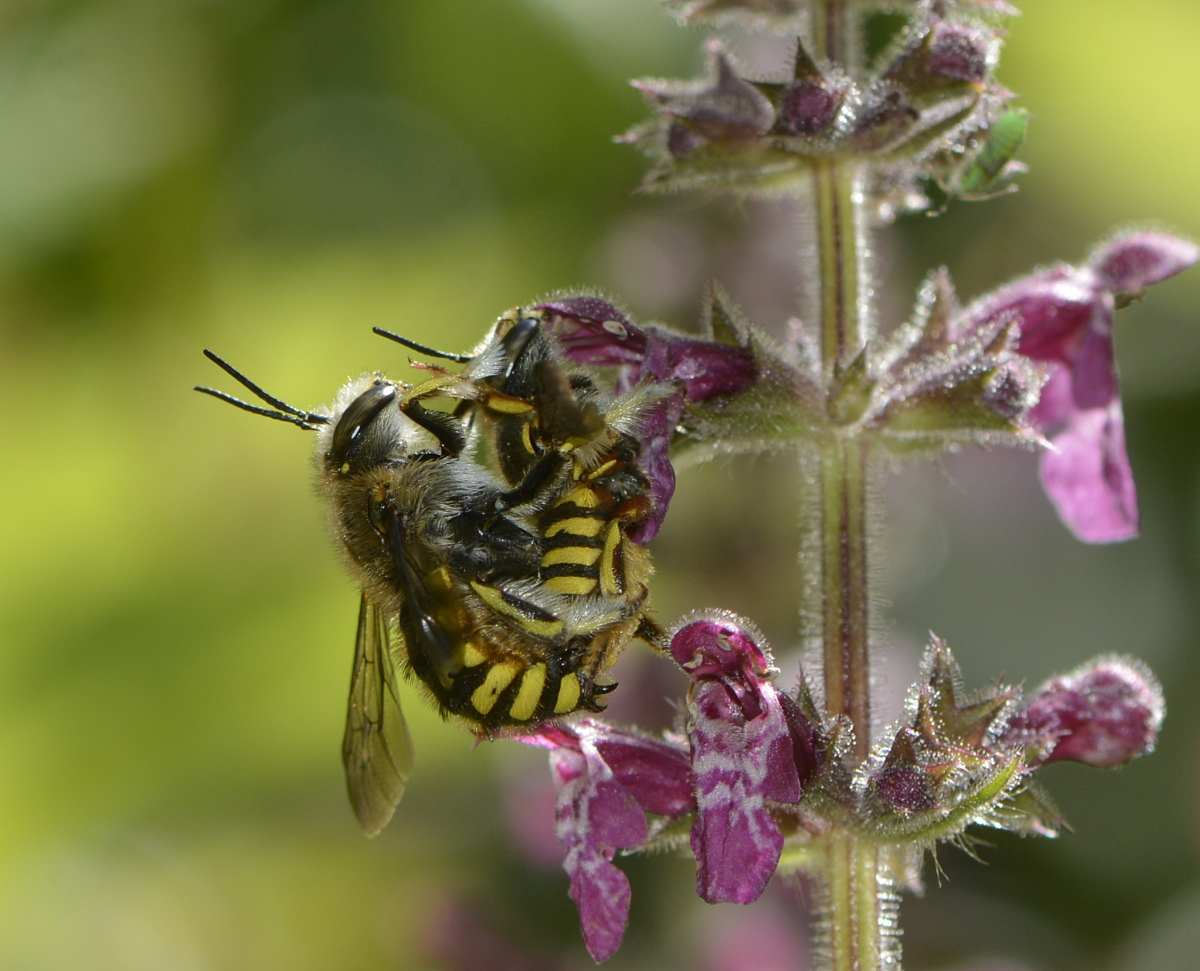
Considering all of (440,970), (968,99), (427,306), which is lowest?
(440,970)

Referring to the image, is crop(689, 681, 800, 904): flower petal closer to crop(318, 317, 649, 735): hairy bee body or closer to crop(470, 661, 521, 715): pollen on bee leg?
crop(318, 317, 649, 735): hairy bee body

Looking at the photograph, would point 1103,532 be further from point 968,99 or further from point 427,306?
point 427,306

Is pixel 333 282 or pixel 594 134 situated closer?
pixel 333 282

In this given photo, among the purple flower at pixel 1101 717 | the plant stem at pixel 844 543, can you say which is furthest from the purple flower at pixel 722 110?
the purple flower at pixel 1101 717

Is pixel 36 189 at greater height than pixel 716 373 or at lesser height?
lesser

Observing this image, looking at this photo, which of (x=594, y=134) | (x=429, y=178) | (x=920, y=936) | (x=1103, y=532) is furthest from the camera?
(x=429, y=178)

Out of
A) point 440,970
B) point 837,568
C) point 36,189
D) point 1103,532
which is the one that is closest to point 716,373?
point 837,568
